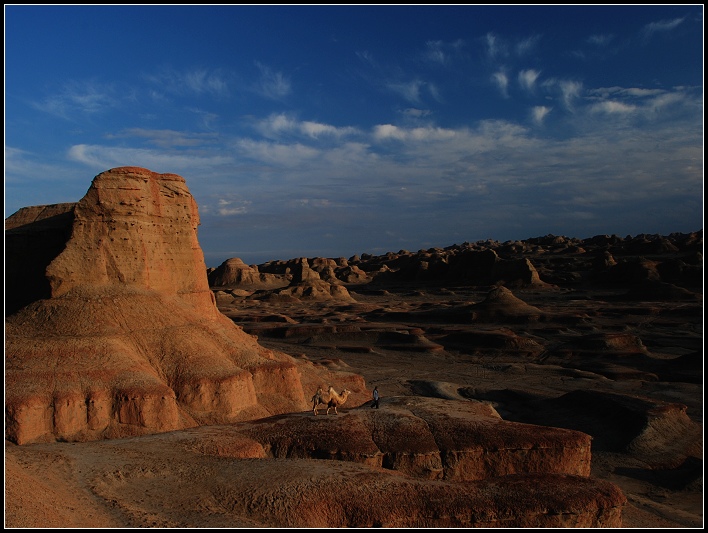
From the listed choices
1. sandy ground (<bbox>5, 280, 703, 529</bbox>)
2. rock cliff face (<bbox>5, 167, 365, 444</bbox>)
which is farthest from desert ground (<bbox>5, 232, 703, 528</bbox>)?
rock cliff face (<bbox>5, 167, 365, 444</bbox>)

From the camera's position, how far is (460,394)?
2906 centimetres

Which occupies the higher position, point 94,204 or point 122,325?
point 94,204

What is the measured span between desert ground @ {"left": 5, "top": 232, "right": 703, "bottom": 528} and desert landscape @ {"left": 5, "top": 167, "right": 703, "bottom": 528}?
8cm

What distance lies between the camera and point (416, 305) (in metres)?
71.4

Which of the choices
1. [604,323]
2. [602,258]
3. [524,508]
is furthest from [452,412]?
[602,258]

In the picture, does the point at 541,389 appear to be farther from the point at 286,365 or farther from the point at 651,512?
the point at 286,365

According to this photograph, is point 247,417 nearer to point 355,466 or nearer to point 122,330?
point 122,330

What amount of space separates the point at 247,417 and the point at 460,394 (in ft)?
49.2

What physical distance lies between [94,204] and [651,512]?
68.9 feet

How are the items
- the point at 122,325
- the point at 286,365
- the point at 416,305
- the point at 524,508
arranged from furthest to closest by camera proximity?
the point at 416,305 → the point at 286,365 → the point at 122,325 → the point at 524,508

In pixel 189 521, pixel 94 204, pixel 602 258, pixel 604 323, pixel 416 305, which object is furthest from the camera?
pixel 602 258

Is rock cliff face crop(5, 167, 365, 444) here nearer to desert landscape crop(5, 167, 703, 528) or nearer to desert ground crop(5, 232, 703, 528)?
desert landscape crop(5, 167, 703, 528)

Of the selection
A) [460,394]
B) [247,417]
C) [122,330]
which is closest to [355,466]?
[247,417]

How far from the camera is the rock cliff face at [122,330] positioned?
1492cm
